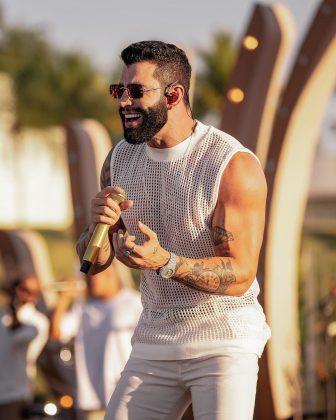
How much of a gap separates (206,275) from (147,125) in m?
0.59

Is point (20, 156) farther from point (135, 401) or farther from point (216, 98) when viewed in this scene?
point (135, 401)

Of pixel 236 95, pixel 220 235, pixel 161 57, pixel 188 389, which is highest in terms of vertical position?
pixel 161 57

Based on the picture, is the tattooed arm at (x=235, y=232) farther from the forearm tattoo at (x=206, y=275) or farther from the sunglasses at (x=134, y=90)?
the sunglasses at (x=134, y=90)

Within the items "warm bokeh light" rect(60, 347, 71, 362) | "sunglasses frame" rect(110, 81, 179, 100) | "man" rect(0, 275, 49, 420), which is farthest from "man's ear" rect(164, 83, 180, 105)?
"warm bokeh light" rect(60, 347, 71, 362)

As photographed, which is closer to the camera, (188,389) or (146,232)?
(146,232)

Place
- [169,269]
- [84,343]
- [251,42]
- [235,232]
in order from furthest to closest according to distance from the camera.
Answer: [84,343], [251,42], [235,232], [169,269]

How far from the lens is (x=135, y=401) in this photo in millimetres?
4621

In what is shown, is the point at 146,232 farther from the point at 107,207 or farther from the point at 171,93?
the point at 171,93

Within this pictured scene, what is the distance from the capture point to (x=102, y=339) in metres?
9.14

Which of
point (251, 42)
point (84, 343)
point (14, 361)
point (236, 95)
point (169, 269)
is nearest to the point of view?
point (169, 269)

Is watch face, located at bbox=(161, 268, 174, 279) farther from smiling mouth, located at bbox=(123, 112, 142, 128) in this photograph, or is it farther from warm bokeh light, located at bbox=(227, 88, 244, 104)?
warm bokeh light, located at bbox=(227, 88, 244, 104)

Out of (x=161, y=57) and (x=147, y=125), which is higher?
(x=161, y=57)

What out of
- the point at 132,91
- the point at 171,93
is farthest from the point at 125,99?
the point at 171,93

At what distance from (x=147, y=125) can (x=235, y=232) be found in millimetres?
501
